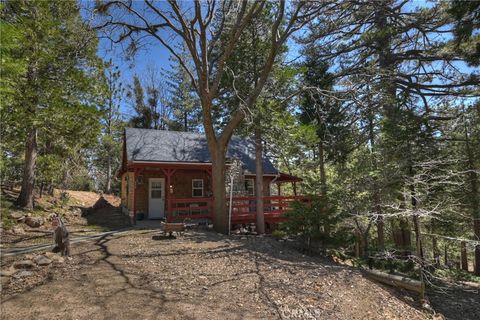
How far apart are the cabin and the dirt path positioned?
5262 mm

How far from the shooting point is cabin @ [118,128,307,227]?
→ 13.9m

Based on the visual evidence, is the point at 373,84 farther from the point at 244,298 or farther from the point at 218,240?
the point at 244,298

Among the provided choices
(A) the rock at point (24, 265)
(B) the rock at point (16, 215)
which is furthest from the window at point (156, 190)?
(A) the rock at point (24, 265)

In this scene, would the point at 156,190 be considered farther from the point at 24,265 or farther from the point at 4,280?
the point at 4,280

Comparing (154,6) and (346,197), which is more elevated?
(154,6)

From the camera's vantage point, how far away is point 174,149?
51.2 ft

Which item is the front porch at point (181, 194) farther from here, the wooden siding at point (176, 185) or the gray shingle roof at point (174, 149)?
the gray shingle roof at point (174, 149)

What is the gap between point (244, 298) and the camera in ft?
17.6

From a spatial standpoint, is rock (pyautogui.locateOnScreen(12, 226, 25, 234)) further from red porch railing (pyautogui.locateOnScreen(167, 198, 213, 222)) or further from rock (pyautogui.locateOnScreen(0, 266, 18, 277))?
rock (pyautogui.locateOnScreen(0, 266, 18, 277))

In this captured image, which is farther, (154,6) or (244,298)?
(154,6)

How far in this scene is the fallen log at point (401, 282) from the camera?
7340 millimetres

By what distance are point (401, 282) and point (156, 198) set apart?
38.2 ft

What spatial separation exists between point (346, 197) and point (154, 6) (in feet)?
31.5

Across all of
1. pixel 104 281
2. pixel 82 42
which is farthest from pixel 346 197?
pixel 82 42
